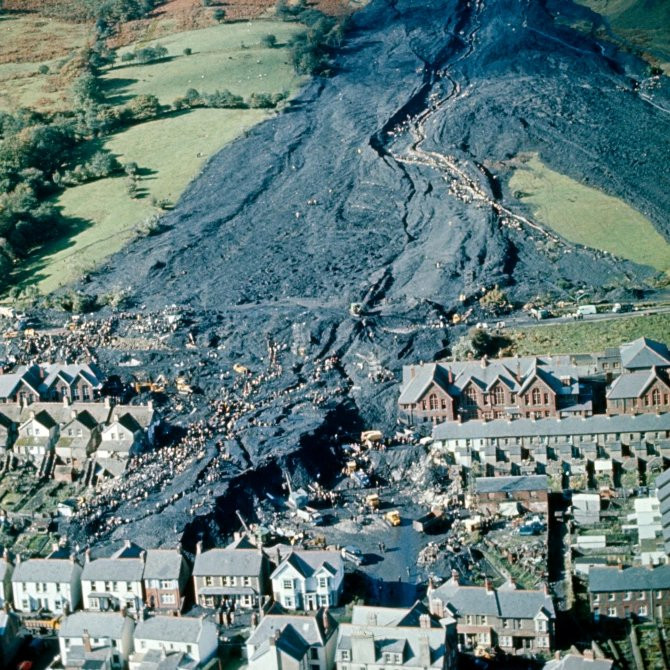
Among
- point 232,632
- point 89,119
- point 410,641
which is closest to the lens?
point 410,641

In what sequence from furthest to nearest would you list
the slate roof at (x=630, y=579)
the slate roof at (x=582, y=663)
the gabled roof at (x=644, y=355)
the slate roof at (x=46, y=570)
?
the gabled roof at (x=644, y=355) < the slate roof at (x=46, y=570) < the slate roof at (x=630, y=579) < the slate roof at (x=582, y=663)

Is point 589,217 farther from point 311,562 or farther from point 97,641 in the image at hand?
point 97,641

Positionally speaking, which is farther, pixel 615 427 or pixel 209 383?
pixel 209 383

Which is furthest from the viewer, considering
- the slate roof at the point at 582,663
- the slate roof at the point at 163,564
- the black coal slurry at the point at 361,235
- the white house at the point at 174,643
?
the black coal slurry at the point at 361,235

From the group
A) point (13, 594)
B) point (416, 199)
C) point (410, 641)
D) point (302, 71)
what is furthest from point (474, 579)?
point (302, 71)

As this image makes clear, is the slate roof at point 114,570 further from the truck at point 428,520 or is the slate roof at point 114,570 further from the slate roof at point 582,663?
the slate roof at point 582,663

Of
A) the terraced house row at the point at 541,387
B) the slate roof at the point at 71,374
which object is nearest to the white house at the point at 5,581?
the slate roof at the point at 71,374

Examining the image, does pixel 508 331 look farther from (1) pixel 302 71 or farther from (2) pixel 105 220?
(1) pixel 302 71

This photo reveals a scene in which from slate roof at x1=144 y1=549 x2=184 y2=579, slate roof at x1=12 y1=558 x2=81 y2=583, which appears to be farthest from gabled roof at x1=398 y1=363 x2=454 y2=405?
slate roof at x1=12 y1=558 x2=81 y2=583
